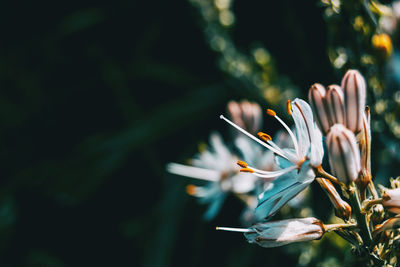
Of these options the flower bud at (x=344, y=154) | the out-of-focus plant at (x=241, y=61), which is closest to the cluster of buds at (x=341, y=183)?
the flower bud at (x=344, y=154)

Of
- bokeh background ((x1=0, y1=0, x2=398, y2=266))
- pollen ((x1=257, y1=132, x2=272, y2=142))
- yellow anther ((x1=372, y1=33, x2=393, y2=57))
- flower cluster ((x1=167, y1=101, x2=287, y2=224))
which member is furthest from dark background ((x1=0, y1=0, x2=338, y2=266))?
pollen ((x1=257, y1=132, x2=272, y2=142))

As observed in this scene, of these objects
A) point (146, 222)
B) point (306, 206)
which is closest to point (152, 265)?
point (146, 222)

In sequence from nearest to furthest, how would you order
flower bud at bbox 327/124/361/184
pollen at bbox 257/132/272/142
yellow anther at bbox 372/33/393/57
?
1. flower bud at bbox 327/124/361/184
2. pollen at bbox 257/132/272/142
3. yellow anther at bbox 372/33/393/57

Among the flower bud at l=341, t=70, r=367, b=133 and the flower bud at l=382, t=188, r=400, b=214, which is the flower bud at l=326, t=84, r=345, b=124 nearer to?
the flower bud at l=341, t=70, r=367, b=133

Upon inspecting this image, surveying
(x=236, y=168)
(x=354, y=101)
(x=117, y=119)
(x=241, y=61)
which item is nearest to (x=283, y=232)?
(x=354, y=101)

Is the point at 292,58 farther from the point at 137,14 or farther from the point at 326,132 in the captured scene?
the point at 326,132

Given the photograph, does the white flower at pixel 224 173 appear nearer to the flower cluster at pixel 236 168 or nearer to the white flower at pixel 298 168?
the flower cluster at pixel 236 168

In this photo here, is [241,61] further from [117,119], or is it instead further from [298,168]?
[117,119]
